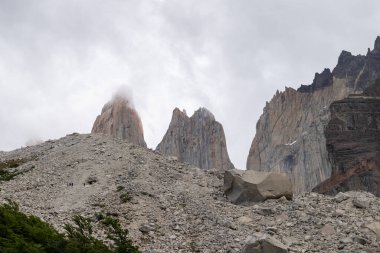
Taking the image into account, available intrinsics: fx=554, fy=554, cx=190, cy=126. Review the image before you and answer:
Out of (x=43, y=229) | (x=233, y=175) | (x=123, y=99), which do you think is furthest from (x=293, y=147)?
(x=43, y=229)

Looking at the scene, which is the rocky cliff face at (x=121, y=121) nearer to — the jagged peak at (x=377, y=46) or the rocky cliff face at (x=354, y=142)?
the rocky cliff face at (x=354, y=142)

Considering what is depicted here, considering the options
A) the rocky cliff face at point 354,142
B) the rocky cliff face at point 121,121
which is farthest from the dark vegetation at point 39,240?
the rocky cliff face at point 121,121

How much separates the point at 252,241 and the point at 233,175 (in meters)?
10.3

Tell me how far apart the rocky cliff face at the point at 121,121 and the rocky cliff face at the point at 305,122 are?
160 ft

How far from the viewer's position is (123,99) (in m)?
136

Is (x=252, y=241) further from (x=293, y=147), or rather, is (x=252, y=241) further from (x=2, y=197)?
(x=293, y=147)

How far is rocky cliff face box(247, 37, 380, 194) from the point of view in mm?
156750

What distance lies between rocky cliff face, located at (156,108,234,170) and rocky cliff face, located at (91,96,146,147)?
119 ft

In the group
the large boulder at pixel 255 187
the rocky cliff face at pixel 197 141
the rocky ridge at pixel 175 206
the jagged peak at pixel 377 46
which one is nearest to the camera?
the rocky ridge at pixel 175 206

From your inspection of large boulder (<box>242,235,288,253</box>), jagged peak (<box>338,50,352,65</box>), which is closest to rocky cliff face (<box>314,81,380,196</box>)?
jagged peak (<box>338,50,352,65</box>)

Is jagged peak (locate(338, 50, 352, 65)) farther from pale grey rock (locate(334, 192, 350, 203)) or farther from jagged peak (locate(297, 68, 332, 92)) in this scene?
pale grey rock (locate(334, 192, 350, 203))

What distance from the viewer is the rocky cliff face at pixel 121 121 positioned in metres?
129

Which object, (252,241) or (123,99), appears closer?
(252,241)

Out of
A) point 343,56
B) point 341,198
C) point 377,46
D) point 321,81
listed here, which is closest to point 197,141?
Result: point 321,81
